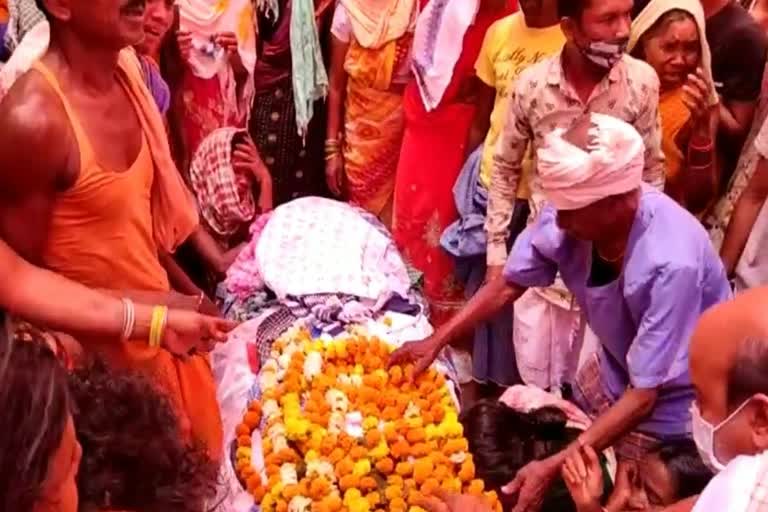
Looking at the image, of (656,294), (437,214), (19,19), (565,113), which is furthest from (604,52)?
(19,19)

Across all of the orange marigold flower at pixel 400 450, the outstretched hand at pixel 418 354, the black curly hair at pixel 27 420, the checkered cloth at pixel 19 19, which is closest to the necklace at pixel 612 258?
the outstretched hand at pixel 418 354

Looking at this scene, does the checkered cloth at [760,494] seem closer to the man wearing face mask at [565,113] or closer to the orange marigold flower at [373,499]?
the orange marigold flower at [373,499]

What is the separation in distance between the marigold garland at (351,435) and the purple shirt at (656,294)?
0.40 metres

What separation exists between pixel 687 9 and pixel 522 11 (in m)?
0.48

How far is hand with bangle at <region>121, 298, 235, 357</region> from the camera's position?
2.25 m

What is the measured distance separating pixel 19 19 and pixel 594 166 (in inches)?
71.9

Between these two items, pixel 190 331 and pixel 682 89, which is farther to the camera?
pixel 682 89

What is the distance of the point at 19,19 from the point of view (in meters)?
3.31

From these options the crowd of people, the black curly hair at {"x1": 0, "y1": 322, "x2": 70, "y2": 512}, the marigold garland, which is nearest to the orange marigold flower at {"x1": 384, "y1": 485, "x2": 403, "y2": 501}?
the marigold garland

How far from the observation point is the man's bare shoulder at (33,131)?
82.1 inches

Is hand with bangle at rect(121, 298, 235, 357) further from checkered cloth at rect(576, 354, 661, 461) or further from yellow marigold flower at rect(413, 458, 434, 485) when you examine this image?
checkered cloth at rect(576, 354, 661, 461)

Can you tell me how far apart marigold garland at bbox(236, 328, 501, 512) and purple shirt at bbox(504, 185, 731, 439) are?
40 cm

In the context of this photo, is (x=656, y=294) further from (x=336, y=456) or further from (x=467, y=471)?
(x=336, y=456)

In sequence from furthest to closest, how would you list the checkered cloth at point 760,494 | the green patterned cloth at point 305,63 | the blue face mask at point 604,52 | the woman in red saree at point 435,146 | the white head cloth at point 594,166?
the green patterned cloth at point 305,63, the woman in red saree at point 435,146, the blue face mask at point 604,52, the white head cloth at point 594,166, the checkered cloth at point 760,494
